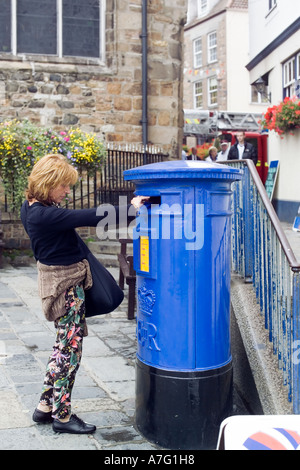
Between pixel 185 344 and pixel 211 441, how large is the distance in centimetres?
60

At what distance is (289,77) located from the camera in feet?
46.8

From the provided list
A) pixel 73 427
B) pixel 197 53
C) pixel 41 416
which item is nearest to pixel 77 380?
pixel 41 416

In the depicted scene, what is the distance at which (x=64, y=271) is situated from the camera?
3537 millimetres

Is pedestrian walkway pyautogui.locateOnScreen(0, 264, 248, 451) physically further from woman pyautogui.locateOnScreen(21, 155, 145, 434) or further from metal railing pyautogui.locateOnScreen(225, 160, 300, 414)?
metal railing pyautogui.locateOnScreen(225, 160, 300, 414)

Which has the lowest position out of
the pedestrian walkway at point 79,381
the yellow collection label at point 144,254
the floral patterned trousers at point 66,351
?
the pedestrian walkway at point 79,381

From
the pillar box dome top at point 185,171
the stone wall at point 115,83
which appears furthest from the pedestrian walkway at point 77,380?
the stone wall at point 115,83

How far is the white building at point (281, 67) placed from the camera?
44.5 feet

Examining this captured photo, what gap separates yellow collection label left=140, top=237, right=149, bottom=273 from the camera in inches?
139

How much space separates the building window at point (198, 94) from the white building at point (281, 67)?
56.1ft

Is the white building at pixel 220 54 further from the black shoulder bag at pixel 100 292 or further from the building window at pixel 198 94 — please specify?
the black shoulder bag at pixel 100 292

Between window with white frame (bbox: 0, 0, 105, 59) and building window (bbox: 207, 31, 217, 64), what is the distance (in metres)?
21.2

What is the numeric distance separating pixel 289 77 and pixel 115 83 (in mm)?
4712

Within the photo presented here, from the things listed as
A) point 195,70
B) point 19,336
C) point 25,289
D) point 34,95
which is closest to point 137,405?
point 19,336
